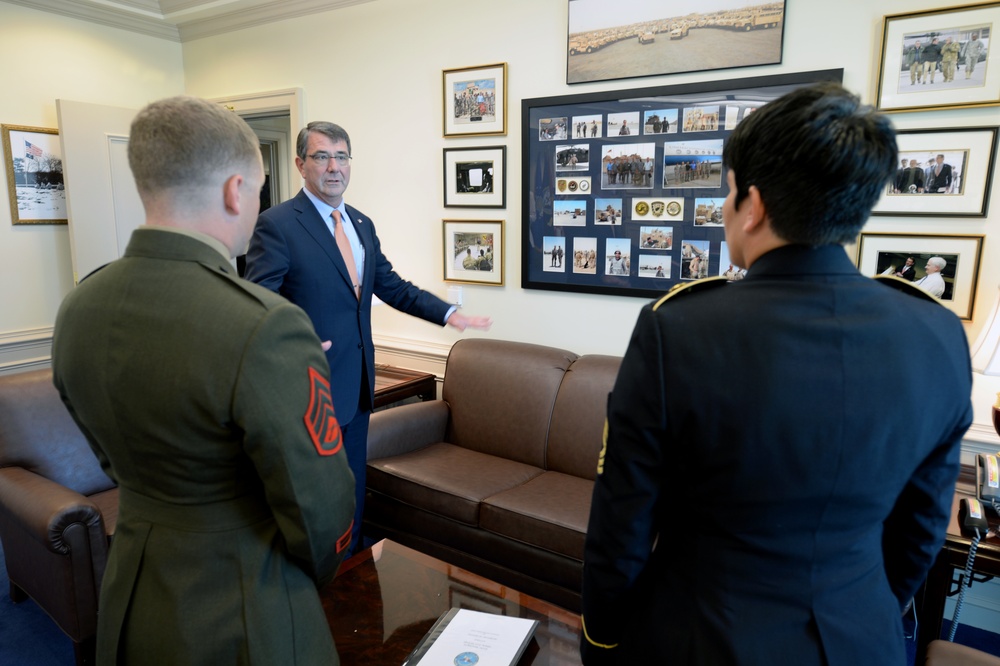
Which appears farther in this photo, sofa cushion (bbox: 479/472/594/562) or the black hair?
sofa cushion (bbox: 479/472/594/562)

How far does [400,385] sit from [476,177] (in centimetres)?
120

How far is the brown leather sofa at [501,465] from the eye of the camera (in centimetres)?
235

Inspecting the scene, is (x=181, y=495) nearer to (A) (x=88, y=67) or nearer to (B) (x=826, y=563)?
(B) (x=826, y=563)

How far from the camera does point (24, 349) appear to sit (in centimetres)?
381

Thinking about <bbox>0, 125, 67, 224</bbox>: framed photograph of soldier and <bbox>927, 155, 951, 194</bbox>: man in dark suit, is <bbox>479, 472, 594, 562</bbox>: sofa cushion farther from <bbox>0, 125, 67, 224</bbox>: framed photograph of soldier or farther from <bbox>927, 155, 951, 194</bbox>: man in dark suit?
<bbox>0, 125, 67, 224</bbox>: framed photograph of soldier

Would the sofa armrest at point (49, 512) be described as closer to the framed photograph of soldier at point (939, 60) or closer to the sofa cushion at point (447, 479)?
the sofa cushion at point (447, 479)

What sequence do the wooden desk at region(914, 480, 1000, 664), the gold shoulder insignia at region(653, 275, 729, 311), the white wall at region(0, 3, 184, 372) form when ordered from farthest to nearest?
the white wall at region(0, 3, 184, 372), the wooden desk at region(914, 480, 1000, 664), the gold shoulder insignia at region(653, 275, 729, 311)

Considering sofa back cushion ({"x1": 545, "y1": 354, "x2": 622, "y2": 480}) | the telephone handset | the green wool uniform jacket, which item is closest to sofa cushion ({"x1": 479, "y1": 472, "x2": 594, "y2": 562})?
sofa back cushion ({"x1": 545, "y1": 354, "x2": 622, "y2": 480})

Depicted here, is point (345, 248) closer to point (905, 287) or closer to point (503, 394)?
point (503, 394)

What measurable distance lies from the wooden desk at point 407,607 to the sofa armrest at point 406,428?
0.82 metres

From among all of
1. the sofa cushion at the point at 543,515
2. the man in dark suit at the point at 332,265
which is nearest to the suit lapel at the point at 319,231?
the man in dark suit at the point at 332,265

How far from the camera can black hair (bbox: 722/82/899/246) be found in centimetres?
75

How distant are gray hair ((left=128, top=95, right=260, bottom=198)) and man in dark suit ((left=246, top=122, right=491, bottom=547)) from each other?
1133 mm

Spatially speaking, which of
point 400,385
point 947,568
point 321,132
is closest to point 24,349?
point 400,385
